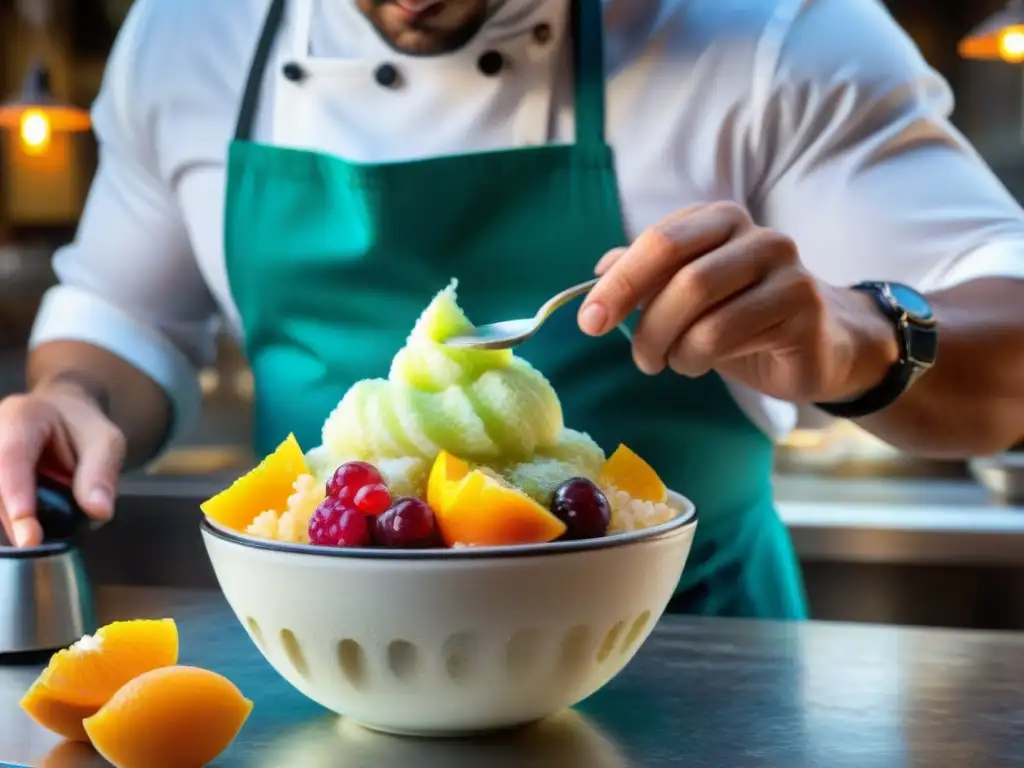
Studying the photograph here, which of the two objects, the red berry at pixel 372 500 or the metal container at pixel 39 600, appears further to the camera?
the metal container at pixel 39 600

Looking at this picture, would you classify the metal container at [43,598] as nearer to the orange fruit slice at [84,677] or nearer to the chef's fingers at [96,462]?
the chef's fingers at [96,462]

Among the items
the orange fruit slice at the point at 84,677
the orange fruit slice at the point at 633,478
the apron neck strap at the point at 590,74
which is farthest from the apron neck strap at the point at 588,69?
the orange fruit slice at the point at 84,677

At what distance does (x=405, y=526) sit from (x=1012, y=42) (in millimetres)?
1573

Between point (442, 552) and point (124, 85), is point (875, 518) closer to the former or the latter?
point (124, 85)

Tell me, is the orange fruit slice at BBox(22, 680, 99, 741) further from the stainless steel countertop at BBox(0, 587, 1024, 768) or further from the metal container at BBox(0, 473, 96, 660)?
the metal container at BBox(0, 473, 96, 660)

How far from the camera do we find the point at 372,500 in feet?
2.34

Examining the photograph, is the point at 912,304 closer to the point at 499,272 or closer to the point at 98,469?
the point at 499,272

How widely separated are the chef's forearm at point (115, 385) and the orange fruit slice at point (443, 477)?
2.28 feet

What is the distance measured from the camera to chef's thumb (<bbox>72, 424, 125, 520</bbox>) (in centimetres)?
104

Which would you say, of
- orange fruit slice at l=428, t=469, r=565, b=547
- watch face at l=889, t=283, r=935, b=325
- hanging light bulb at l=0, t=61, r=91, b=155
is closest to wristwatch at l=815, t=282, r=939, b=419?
watch face at l=889, t=283, r=935, b=325

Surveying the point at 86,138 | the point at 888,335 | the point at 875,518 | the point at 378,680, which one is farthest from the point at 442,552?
the point at 86,138

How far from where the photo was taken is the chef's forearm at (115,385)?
4.44 ft

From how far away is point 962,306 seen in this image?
1.12 metres

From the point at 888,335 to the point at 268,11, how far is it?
2.58 ft
